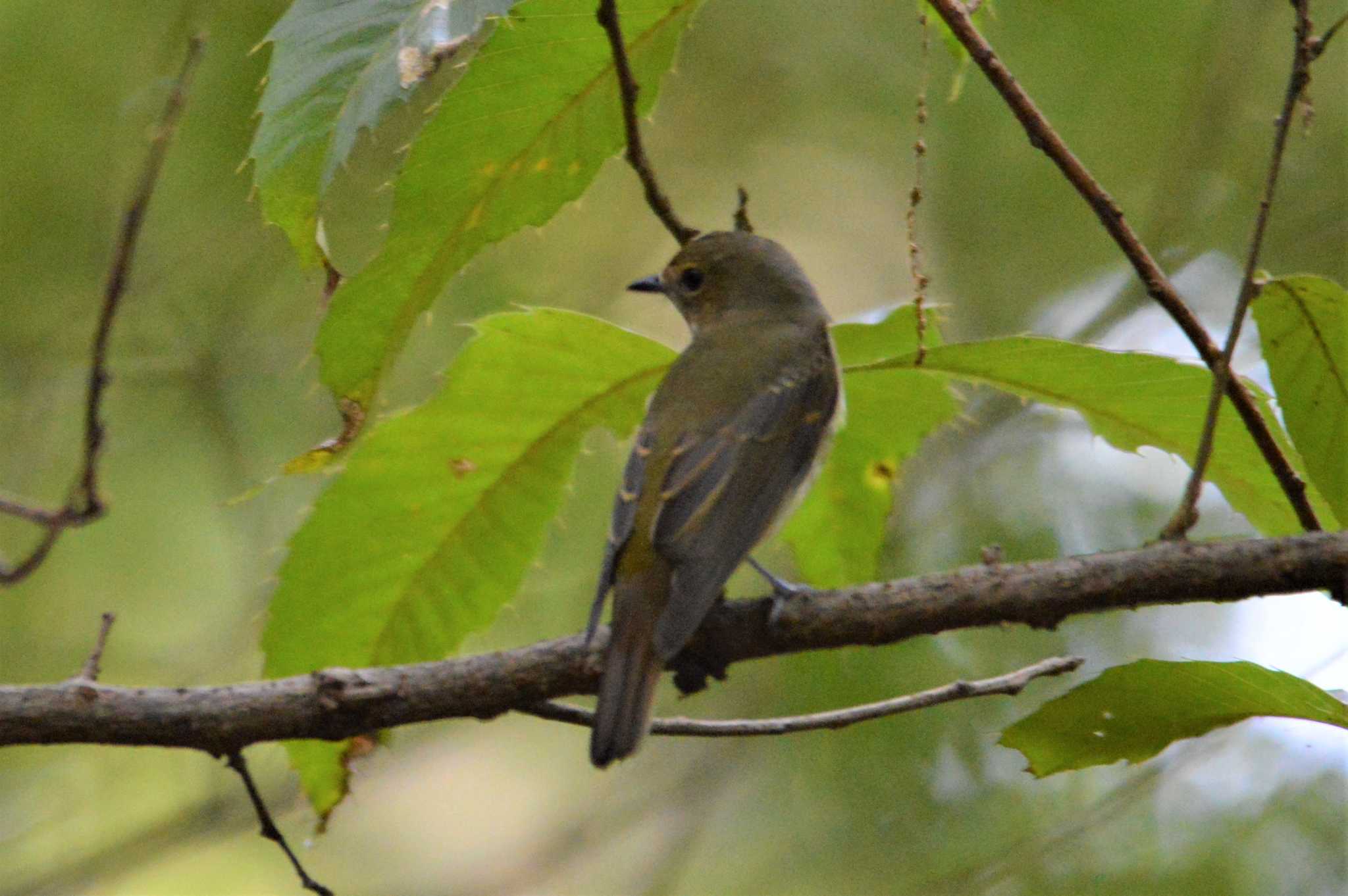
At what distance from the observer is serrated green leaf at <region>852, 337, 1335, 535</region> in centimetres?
235

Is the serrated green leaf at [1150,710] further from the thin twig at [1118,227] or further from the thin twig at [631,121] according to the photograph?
the thin twig at [631,121]

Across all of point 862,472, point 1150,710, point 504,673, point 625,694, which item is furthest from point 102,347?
point 1150,710

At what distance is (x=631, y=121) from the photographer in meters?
2.28

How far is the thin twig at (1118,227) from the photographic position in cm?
212

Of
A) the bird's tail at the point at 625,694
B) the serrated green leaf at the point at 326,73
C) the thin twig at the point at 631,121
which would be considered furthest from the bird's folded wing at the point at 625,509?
the serrated green leaf at the point at 326,73

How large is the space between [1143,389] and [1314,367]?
1.00ft

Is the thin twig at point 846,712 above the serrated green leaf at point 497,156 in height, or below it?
below

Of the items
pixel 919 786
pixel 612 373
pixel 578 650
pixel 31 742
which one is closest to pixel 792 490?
pixel 612 373

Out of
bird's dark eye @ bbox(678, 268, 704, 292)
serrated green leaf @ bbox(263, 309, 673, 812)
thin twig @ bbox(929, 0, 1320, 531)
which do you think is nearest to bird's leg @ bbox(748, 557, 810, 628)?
serrated green leaf @ bbox(263, 309, 673, 812)

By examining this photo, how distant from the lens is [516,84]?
7.40 ft

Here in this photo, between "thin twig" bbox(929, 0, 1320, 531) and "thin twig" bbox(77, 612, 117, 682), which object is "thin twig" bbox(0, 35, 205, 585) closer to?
"thin twig" bbox(77, 612, 117, 682)

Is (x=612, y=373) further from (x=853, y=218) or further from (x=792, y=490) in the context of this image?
(x=853, y=218)

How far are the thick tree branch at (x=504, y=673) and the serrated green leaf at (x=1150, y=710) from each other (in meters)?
0.19

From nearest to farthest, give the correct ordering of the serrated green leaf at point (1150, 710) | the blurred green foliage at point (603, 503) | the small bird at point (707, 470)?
the serrated green leaf at point (1150, 710), the small bird at point (707, 470), the blurred green foliage at point (603, 503)
